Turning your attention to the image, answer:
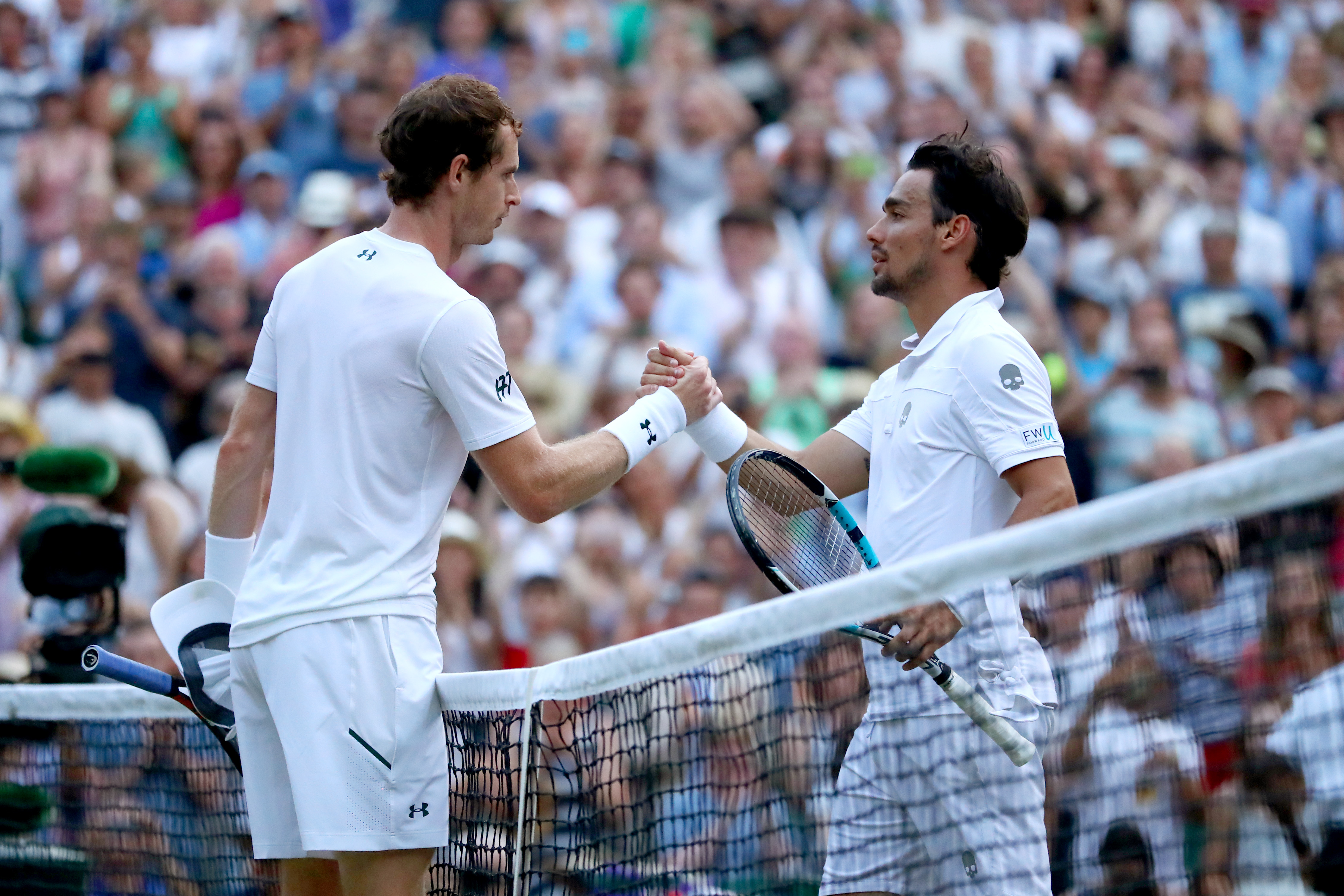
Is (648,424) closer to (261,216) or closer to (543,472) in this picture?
(543,472)

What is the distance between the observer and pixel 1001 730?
10.6ft

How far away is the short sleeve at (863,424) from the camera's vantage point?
3.97 m

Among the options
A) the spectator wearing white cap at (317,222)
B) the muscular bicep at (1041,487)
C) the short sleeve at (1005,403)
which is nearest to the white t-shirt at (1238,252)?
the spectator wearing white cap at (317,222)

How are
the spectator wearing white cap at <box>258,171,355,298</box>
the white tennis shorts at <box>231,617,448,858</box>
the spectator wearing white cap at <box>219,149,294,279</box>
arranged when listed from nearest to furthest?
the white tennis shorts at <box>231,617,448,858</box> → the spectator wearing white cap at <box>258,171,355,298</box> → the spectator wearing white cap at <box>219,149,294,279</box>

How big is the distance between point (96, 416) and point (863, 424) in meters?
5.12

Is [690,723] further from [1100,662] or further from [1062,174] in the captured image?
[1062,174]

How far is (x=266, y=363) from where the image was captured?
352 cm

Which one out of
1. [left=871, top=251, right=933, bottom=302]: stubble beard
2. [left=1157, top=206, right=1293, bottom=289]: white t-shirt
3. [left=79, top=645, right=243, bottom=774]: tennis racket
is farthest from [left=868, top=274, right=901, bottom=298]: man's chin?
[left=1157, top=206, right=1293, bottom=289]: white t-shirt

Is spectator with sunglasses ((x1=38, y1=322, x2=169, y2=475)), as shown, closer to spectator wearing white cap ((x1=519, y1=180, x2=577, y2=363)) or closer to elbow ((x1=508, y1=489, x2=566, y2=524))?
spectator wearing white cap ((x1=519, y1=180, x2=577, y2=363))

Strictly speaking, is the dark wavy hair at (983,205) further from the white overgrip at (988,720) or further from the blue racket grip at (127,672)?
the blue racket grip at (127,672)

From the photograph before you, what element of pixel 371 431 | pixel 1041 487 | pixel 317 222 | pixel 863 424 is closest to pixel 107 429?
pixel 317 222

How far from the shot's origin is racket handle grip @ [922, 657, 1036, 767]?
10.6ft

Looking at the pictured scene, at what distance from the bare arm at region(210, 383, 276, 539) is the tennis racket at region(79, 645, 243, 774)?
0.40m

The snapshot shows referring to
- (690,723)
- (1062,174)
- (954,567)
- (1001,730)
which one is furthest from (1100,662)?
(1062,174)
